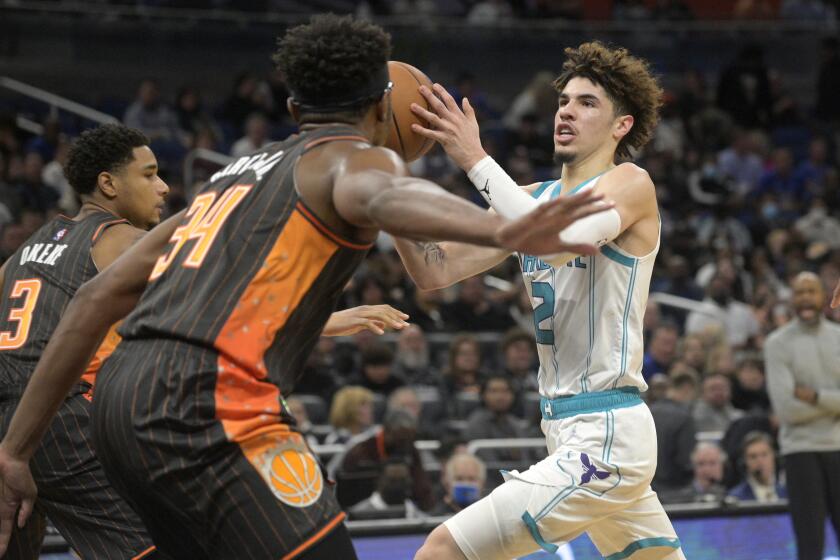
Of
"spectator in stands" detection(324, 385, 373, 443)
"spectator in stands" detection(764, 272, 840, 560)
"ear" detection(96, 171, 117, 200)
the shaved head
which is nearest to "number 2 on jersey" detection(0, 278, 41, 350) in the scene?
"ear" detection(96, 171, 117, 200)

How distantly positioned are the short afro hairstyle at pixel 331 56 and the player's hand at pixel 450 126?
1.06m

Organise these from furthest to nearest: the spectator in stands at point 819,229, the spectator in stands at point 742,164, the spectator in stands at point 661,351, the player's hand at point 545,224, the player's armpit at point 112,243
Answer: the spectator in stands at point 742,164 < the spectator in stands at point 819,229 < the spectator in stands at point 661,351 < the player's armpit at point 112,243 < the player's hand at point 545,224

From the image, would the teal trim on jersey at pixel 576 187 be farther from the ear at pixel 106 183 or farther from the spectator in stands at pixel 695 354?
the spectator in stands at pixel 695 354

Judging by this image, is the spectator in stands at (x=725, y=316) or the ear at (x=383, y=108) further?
the spectator in stands at (x=725, y=316)

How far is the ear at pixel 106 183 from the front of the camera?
5.00 metres

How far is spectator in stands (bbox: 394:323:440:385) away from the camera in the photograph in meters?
11.2

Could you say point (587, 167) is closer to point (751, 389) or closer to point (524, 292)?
point (751, 389)

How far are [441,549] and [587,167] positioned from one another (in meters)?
Result: 1.61

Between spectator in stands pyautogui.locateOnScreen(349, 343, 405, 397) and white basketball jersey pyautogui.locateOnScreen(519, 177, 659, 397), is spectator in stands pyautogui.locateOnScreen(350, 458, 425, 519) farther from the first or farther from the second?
white basketball jersey pyautogui.locateOnScreen(519, 177, 659, 397)

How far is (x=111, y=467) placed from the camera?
10.5ft

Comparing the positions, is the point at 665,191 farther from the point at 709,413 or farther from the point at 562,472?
the point at 562,472

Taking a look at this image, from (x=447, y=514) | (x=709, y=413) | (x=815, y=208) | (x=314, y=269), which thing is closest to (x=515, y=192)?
(x=314, y=269)

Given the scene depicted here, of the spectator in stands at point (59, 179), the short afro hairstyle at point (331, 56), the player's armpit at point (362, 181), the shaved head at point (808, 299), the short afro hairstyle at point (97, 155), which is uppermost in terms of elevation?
the short afro hairstyle at point (331, 56)

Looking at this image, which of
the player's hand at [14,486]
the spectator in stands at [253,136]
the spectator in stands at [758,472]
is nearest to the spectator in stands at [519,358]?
the spectator in stands at [758,472]
